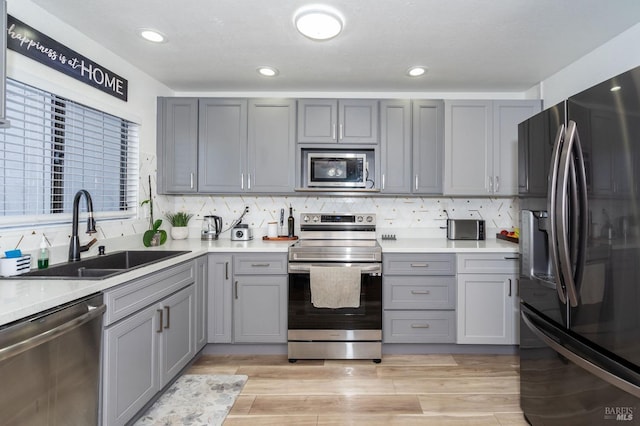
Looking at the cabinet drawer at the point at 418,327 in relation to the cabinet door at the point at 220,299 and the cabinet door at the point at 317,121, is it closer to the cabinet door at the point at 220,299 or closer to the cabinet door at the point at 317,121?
the cabinet door at the point at 220,299

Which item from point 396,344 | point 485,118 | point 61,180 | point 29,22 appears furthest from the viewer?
point 485,118

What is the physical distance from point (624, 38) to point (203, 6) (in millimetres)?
2641

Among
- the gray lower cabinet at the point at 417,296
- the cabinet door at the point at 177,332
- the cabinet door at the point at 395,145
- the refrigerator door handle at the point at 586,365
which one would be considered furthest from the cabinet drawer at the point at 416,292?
the cabinet door at the point at 177,332

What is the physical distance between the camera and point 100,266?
210 cm

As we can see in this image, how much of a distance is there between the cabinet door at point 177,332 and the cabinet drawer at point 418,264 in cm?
151

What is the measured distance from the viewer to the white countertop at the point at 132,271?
117 centimetres

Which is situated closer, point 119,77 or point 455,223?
point 119,77

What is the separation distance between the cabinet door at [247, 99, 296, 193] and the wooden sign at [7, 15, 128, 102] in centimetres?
106

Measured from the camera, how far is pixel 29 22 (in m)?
1.81

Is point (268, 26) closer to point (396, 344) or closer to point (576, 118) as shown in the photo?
point (576, 118)

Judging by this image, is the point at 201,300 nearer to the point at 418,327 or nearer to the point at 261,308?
the point at 261,308

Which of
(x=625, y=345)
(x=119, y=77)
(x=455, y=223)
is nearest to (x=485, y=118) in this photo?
(x=455, y=223)

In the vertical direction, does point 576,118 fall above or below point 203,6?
below

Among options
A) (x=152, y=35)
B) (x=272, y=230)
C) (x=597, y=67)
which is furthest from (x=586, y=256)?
(x=152, y=35)
